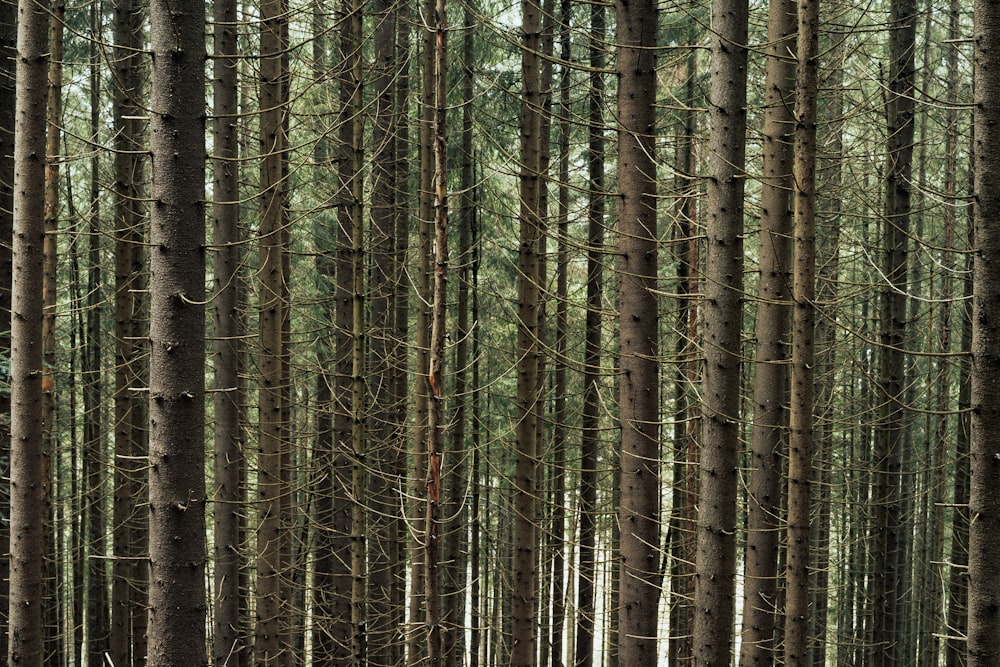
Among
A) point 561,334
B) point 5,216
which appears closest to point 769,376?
point 561,334

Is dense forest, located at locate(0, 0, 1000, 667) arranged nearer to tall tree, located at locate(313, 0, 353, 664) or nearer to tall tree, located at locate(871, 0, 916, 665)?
tall tree, located at locate(871, 0, 916, 665)

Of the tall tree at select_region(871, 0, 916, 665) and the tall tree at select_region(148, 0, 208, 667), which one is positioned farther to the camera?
the tall tree at select_region(871, 0, 916, 665)

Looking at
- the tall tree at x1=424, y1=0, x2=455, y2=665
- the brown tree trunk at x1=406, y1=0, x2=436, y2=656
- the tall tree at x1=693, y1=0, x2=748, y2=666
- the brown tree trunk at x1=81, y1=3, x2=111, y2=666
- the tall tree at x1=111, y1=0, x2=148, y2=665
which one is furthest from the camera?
the brown tree trunk at x1=81, y1=3, x2=111, y2=666

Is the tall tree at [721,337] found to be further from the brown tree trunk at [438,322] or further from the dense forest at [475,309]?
the brown tree trunk at [438,322]

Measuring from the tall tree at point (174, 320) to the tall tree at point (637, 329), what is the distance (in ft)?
10.4

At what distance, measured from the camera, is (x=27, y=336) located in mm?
6520

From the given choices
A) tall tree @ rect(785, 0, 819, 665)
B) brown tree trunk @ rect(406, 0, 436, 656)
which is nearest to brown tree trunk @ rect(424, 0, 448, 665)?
brown tree trunk @ rect(406, 0, 436, 656)

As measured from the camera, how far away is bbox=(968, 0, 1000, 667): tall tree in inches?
188

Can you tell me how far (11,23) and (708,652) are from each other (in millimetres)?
7758

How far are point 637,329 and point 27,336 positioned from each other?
14.0 ft

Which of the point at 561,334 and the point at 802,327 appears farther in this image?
the point at 561,334

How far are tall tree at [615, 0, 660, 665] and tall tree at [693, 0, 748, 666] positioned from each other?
60 centimetres

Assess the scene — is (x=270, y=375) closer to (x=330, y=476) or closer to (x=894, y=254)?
(x=330, y=476)

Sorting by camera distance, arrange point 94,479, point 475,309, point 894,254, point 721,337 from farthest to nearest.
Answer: point 94,479 → point 475,309 → point 894,254 → point 721,337
